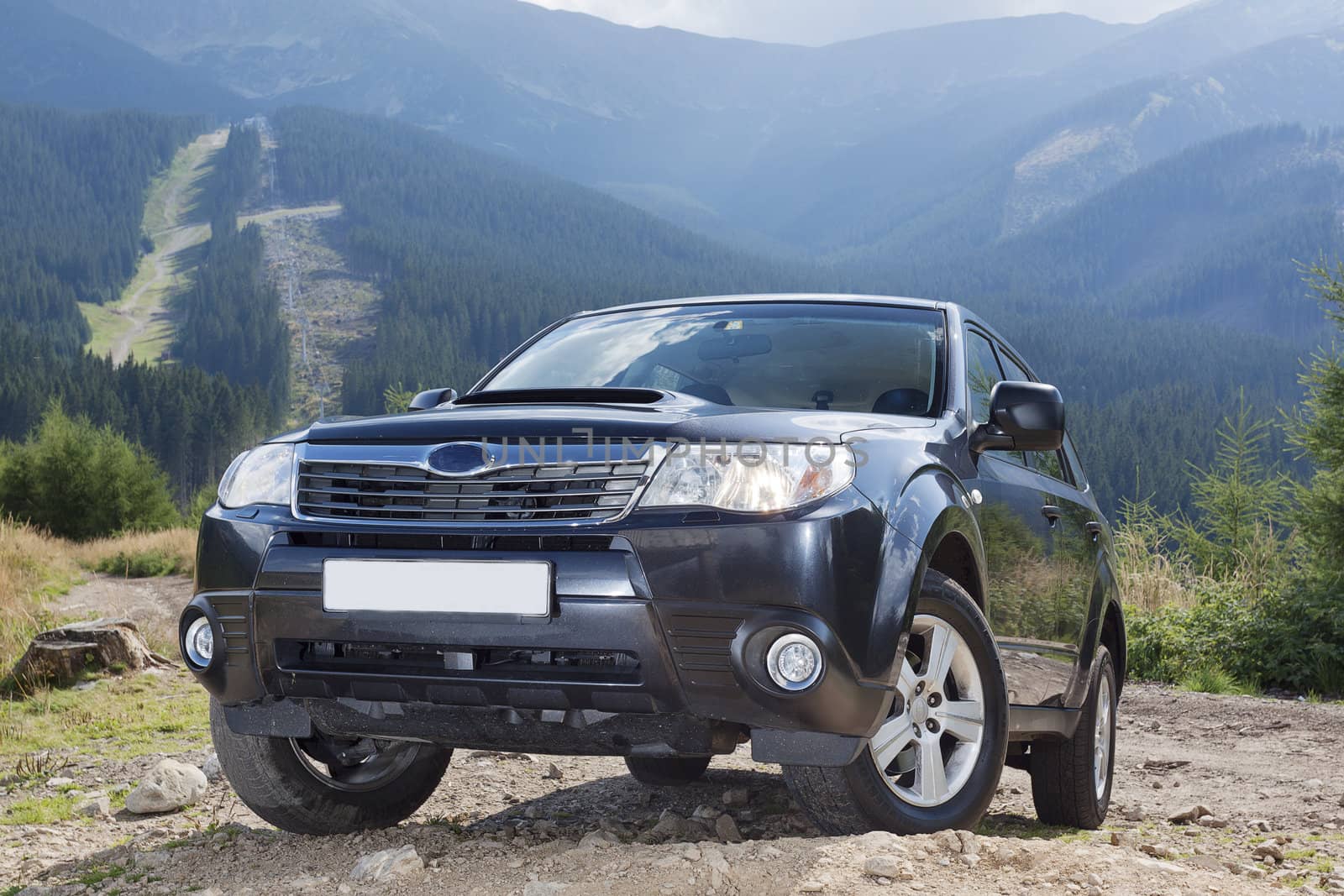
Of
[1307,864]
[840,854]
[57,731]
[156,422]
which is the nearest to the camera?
[840,854]

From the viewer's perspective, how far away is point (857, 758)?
285cm

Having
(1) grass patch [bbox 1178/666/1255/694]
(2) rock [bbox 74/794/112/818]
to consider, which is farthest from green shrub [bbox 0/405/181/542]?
(2) rock [bbox 74/794/112/818]

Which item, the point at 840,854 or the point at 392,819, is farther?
the point at 392,819

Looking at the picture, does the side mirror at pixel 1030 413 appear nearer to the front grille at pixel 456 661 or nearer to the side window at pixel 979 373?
the side window at pixel 979 373

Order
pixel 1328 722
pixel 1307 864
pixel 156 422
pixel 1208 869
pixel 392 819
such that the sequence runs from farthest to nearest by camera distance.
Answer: pixel 156 422 → pixel 1328 722 → pixel 392 819 → pixel 1307 864 → pixel 1208 869

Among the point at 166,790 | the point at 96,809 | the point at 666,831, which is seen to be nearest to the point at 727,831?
the point at 666,831

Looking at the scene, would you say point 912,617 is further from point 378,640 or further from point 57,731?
point 57,731

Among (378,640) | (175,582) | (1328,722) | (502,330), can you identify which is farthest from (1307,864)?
(502,330)

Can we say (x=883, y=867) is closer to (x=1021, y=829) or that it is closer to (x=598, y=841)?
(x=598, y=841)

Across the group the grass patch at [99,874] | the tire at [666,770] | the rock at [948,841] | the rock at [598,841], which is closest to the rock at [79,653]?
the tire at [666,770]

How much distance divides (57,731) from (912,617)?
6001 millimetres

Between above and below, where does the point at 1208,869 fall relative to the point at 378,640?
below

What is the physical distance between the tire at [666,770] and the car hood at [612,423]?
1.90 m

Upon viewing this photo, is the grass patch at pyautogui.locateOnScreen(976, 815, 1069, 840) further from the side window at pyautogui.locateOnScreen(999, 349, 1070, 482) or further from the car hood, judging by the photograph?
the car hood
